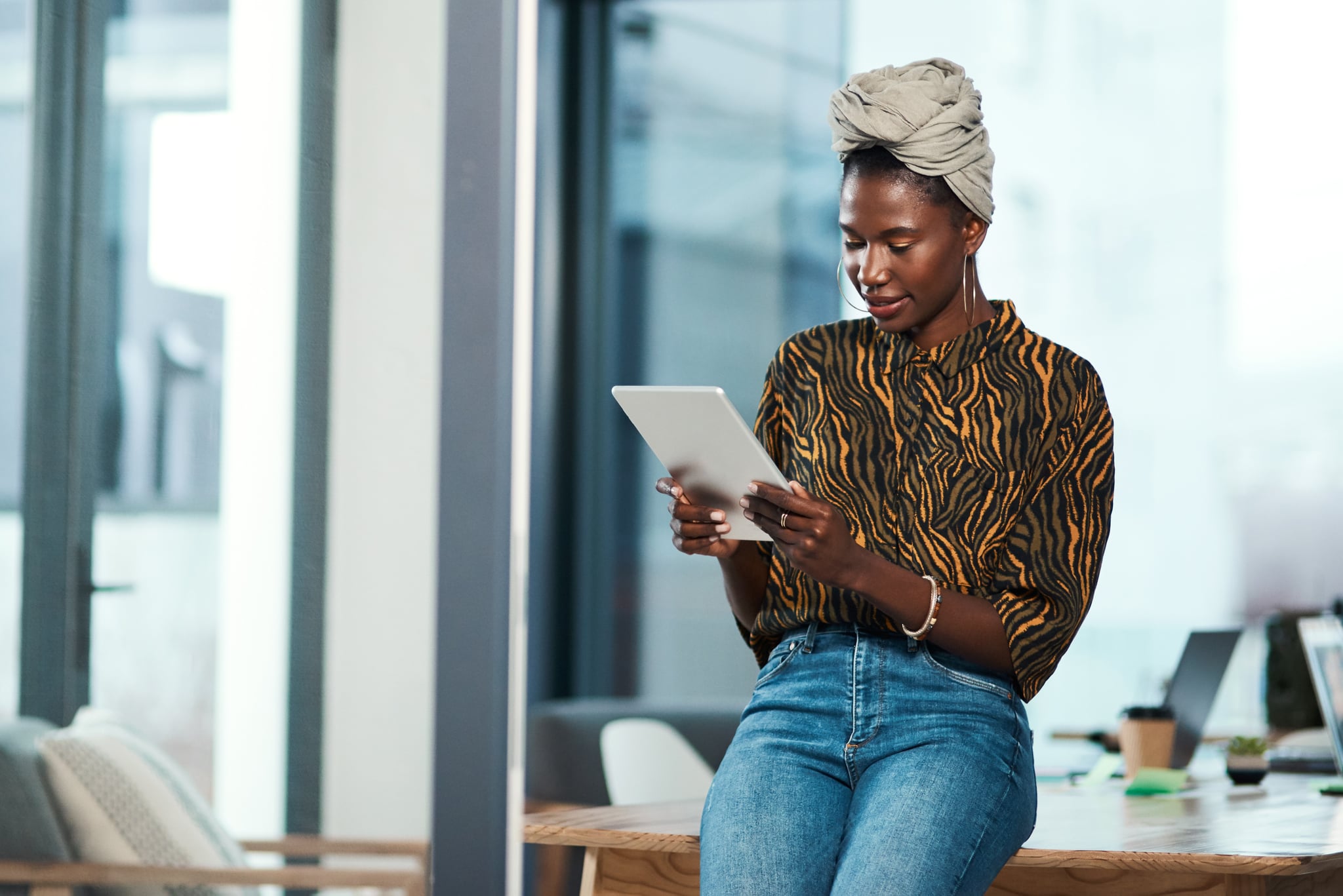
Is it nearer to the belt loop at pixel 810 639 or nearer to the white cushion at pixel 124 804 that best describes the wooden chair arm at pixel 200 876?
the white cushion at pixel 124 804

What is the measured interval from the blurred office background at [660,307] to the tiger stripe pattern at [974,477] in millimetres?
921

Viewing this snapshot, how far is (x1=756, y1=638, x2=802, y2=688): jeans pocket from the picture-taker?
149 centimetres

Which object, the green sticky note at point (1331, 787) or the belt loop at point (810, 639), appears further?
the green sticky note at point (1331, 787)

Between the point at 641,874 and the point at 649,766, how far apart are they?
4.95 ft

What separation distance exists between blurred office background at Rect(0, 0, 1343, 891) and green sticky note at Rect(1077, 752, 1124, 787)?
439 millimetres

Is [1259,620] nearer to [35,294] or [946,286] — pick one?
[946,286]

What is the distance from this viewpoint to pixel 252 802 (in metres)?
2.22

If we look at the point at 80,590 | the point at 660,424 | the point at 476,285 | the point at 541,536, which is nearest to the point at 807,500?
the point at 660,424

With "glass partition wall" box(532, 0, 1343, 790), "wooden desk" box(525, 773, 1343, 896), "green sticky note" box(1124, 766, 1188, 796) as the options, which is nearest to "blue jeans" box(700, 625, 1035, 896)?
"wooden desk" box(525, 773, 1343, 896)

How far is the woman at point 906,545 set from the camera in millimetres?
1350

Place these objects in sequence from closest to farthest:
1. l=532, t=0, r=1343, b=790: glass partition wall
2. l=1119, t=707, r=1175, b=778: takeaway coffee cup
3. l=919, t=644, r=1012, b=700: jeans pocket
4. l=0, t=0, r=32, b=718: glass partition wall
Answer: l=919, t=644, r=1012, b=700: jeans pocket
l=0, t=0, r=32, b=718: glass partition wall
l=1119, t=707, r=1175, b=778: takeaway coffee cup
l=532, t=0, r=1343, b=790: glass partition wall

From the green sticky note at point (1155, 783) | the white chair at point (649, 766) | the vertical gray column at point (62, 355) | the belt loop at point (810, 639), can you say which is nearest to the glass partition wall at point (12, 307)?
the vertical gray column at point (62, 355)

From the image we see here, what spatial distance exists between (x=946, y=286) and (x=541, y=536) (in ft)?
10.4

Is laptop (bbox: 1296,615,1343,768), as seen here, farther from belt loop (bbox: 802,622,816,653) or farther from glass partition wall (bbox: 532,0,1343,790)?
belt loop (bbox: 802,622,816,653)
